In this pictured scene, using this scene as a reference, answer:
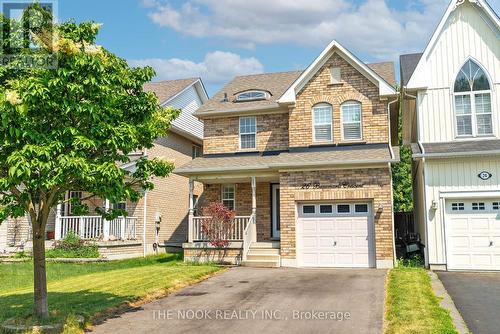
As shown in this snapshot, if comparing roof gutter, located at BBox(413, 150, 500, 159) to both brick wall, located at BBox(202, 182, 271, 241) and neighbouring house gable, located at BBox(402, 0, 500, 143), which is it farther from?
brick wall, located at BBox(202, 182, 271, 241)

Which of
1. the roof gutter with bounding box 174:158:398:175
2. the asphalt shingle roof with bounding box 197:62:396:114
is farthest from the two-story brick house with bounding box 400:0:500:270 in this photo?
the asphalt shingle roof with bounding box 197:62:396:114

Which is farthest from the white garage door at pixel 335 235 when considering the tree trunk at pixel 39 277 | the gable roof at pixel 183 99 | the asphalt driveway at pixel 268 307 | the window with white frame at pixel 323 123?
the tree trunk at pixel 39 277

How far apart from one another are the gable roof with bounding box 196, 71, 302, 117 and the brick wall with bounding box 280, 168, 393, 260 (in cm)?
401

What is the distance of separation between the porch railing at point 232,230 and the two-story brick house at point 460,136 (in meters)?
6.75

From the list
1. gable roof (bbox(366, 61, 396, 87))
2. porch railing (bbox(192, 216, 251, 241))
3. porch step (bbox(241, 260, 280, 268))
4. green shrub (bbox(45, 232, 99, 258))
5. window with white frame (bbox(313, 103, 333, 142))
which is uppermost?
gable roof (bbox(366, 61, 396, 87))

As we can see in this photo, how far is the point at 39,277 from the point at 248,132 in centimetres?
1310

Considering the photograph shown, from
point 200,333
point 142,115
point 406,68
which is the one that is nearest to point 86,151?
point 142,115

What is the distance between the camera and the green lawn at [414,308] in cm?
Answer: 815

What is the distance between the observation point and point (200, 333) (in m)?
8.34

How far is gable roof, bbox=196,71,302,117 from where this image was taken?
Result: 2077 cm

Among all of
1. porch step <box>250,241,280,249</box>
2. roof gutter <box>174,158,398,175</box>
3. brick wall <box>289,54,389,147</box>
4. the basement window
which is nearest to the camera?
roof gutter <box>174,158,398,175</box>

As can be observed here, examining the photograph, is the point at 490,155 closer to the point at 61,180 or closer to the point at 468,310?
the point at 468,310

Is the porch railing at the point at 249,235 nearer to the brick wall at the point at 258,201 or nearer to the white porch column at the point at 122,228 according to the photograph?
the brick wall at the point at 258,201

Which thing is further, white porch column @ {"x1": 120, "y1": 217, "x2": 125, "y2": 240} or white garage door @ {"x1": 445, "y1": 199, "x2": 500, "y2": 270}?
white porch column @ {"x1": 120, "y1": 217, "x2": 125, "y2": 240}
